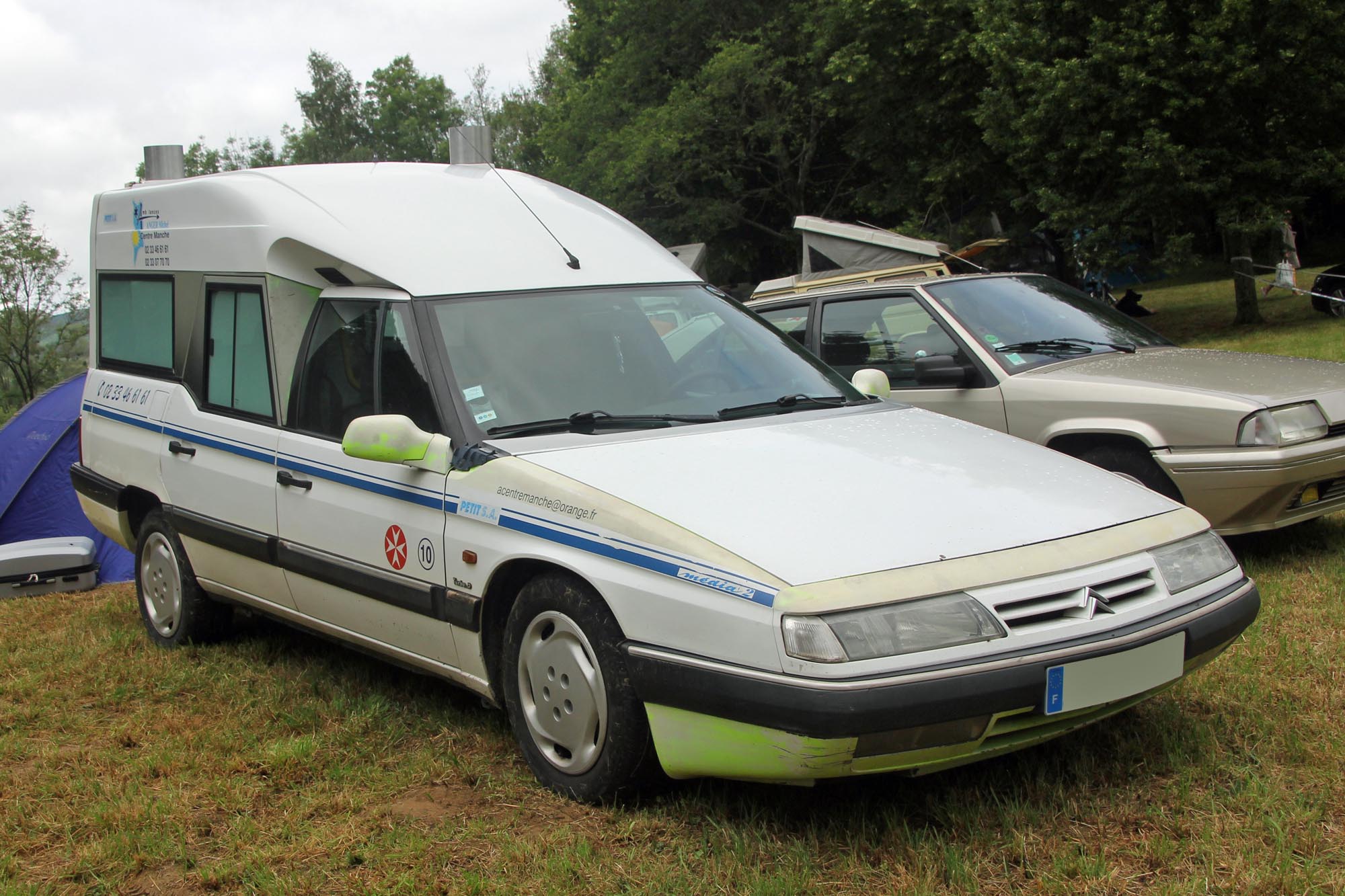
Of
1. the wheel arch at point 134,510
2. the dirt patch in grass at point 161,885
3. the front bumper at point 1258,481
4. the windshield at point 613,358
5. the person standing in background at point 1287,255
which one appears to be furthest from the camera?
the person standing in background at point 1287,255

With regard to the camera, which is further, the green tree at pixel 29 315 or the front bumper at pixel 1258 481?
the green tree at pixel 29 315

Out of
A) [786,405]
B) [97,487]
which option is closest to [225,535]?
[97,487]

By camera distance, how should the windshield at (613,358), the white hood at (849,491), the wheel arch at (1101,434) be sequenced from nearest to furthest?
the white hood at (849,491), the windshield at (613,358), the wheel arch at (1101,434)

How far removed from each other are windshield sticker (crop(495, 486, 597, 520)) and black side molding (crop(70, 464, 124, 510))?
3.05 metres

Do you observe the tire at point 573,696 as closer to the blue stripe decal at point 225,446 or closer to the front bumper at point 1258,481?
the blue stripe decal at point 225,446

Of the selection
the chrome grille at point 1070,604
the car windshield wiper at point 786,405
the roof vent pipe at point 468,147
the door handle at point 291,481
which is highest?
the roof vent pipe at point 468,147

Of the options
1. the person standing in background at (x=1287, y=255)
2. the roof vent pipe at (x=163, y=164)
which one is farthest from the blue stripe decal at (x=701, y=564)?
the person standing in background at (x=1287, y=255)

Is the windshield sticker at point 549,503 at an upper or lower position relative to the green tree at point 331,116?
lower

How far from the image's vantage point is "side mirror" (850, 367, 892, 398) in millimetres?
4656

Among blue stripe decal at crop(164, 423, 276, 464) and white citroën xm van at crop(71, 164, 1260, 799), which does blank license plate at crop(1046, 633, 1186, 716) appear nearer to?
white citroën xm van at crop(71, 164, 1260, 799)

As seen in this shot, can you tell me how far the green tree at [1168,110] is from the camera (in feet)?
53.2

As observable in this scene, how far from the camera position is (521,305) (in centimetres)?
427

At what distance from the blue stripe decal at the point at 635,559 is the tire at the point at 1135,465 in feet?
9.98

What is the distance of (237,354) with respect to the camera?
5.00 metres
